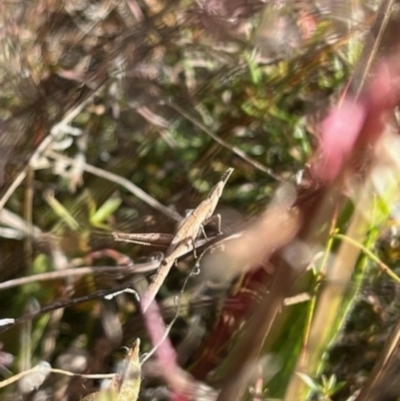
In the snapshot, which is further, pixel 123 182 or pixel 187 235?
pixel 123 182

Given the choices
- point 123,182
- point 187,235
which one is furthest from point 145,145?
point 187,235

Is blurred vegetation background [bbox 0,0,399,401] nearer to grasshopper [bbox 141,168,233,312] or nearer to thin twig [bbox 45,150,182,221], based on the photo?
thin twig [bbox 45,150,182,221]

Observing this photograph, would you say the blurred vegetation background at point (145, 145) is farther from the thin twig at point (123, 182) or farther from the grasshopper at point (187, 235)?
the grasshopper at point (187, 235)

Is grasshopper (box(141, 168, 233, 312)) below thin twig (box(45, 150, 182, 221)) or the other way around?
the other way around

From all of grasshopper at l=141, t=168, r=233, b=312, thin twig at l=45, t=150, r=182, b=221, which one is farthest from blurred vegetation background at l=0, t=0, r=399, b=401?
grasshopper at l=141, t=168, r=233, b=312

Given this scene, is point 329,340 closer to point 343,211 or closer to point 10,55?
point 343,211

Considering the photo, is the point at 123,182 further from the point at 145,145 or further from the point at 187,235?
the point at 187,235

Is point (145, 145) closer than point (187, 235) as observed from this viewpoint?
No

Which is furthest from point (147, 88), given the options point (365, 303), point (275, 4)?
point (365, 303)
